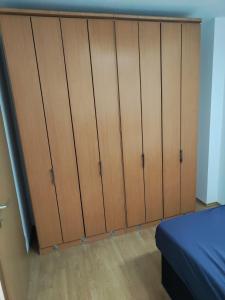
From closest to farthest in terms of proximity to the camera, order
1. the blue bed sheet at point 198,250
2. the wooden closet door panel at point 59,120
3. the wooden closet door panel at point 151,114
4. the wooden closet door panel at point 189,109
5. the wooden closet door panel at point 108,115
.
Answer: the blue bed sheet at point 198,250, the wooden closet door panel at point 59,120, the wooden closet door panel at point 108,115, the wooden closet door panel at point 151,114, the wooden closet door panel at point 189,109

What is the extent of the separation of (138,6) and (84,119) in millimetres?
1200

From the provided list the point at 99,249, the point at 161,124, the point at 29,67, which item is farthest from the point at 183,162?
the point at 29,67

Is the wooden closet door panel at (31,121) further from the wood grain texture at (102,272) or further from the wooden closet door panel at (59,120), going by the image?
the wood grain texture at (102,272)

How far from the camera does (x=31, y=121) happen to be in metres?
2.01

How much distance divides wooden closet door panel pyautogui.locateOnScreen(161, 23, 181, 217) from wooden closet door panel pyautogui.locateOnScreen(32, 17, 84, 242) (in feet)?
3.54

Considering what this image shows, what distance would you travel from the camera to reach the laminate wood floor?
1810 millimetres

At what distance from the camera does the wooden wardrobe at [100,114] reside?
193 centimetres

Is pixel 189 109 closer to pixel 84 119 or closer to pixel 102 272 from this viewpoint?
pixel 84 119

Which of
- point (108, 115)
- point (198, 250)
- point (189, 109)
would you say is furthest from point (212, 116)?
point (198, 250)

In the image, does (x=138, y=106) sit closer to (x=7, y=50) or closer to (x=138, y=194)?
(x=138, y=194)

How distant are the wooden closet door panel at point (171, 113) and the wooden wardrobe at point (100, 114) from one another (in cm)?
1

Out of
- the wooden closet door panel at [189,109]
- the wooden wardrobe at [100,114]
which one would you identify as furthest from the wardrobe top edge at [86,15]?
the wooden closet door panel at [189,109]

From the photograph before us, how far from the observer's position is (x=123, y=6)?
200cm

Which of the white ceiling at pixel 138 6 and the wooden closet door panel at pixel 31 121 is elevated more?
the white ceiling at pixel 138 6
